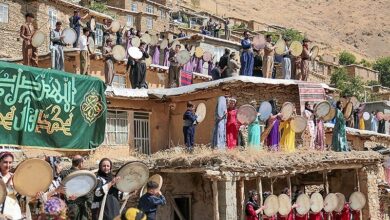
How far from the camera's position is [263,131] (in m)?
16.2

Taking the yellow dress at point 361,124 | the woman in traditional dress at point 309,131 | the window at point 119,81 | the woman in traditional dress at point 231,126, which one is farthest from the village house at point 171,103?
the yellow dress at point 361,124

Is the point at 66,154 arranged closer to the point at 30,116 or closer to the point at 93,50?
the point at 30,116

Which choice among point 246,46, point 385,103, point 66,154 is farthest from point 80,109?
point 385,103

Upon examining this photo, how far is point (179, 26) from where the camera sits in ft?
148

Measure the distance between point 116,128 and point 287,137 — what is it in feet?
17.3

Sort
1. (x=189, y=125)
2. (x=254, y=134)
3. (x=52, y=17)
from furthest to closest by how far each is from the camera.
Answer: (x=52, y=17) < (x=189, y=125) < (x=254, y=134)

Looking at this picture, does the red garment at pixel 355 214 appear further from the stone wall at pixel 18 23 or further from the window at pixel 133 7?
the window at pixel 133 7

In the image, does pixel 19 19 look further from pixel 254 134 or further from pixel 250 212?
pixel 250 212

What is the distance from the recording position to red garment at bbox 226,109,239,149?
1492 cm

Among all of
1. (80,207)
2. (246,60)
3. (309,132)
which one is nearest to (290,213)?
(309,132)

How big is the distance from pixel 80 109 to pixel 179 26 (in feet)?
106

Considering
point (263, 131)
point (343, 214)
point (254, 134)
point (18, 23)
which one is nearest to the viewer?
point (254, 134)

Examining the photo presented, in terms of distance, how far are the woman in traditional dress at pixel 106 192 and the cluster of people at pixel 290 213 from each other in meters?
4.84

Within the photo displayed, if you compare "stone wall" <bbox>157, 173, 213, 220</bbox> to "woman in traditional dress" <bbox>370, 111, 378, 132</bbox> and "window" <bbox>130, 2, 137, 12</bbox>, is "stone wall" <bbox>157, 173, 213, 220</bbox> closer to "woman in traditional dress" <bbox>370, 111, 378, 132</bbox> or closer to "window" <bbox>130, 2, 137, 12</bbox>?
"woman in traditional dress" <bbox>370, 111, 378, 132</bbox>
